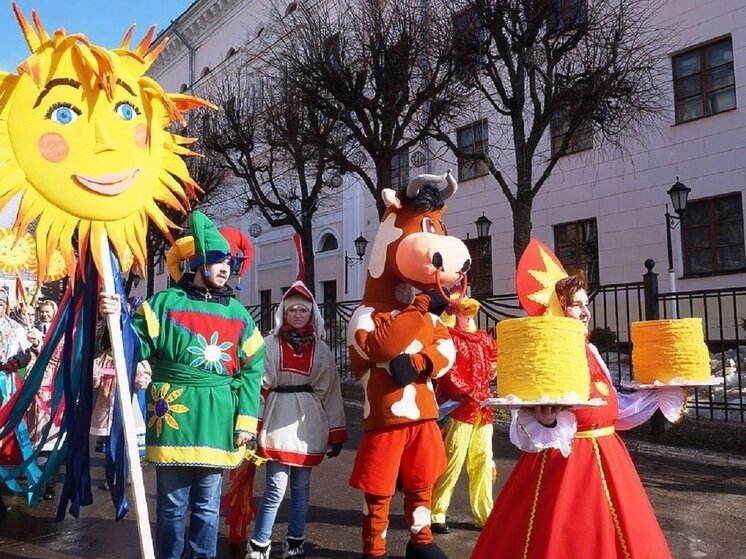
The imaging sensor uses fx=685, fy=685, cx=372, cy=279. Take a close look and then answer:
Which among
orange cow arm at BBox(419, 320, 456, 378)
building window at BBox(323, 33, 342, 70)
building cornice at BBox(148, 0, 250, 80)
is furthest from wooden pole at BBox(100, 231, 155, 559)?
building cornice at BBox(148, 0, 250, 80)

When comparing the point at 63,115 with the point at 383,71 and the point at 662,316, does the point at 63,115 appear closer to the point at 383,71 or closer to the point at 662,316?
the point at 662,316

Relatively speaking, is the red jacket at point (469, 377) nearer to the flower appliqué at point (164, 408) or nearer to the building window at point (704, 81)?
the flower appliqué at point (164, 408)

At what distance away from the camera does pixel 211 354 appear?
3.49 metres

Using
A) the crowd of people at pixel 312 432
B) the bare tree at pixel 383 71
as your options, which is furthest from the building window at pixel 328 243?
the crowd of people at pixel 312 432

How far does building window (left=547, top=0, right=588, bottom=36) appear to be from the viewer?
10008mm

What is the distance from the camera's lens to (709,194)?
13.5 m

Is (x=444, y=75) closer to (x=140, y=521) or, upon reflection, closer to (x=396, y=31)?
(x=396, y=31)

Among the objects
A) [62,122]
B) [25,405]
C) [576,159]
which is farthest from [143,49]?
[576,159]

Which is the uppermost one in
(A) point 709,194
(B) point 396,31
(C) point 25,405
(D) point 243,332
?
(B) point 396,31

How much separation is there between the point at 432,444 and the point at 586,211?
12.9 m

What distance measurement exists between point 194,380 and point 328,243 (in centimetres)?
2012

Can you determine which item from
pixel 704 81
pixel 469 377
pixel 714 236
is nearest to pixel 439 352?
pixel 469 377

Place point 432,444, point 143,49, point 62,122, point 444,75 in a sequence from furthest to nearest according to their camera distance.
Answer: point 444,75
point 432,444
point 143,49
point 62,122

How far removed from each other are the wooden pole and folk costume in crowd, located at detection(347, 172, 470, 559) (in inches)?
48.4
